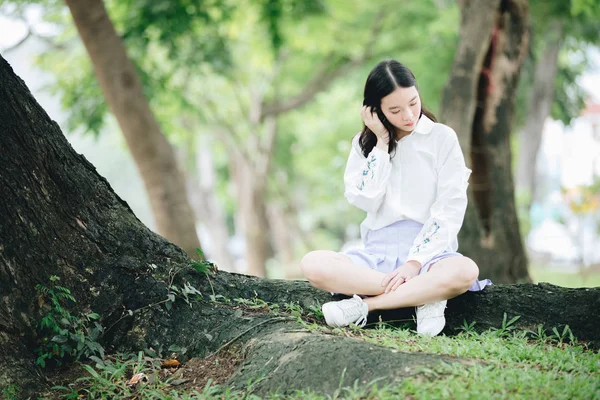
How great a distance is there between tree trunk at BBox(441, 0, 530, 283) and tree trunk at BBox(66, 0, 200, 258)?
9.69 ft

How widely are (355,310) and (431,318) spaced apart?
1.29 feet

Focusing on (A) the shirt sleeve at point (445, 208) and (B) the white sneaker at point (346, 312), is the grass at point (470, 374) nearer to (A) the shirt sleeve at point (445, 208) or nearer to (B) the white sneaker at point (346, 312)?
(B) the white sneaker at point (346, 312)

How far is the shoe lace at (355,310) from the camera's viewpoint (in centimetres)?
361

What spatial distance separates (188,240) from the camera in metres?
7.57

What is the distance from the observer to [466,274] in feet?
11.7

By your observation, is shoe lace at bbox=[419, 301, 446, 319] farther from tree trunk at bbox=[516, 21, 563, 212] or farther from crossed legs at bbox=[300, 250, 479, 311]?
tree trunk at bbox=[516, 21, 563, 212]

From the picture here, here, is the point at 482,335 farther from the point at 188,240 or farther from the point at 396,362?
the point at 188,240

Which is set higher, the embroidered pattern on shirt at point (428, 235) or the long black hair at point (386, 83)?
the long black hair at point (386, 83)

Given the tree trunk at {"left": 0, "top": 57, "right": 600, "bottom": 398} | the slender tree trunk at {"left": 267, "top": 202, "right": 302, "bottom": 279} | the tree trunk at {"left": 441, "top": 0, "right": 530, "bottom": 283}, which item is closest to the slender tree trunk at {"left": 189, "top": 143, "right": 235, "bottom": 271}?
the slender tree trunk at {"left": 267, "top": 202, "right": 302, "bottom": 279}

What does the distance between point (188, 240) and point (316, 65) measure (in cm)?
922

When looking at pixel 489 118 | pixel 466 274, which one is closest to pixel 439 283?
pixel 466 274

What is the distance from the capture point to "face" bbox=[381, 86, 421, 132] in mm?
3742

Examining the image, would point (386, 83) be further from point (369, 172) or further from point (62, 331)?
point (62, 331)

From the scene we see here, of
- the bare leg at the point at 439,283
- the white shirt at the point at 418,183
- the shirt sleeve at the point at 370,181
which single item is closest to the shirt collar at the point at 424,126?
the white shirt at the point at 418,183
